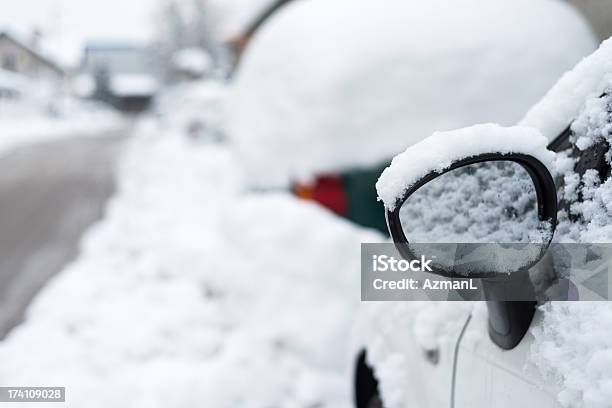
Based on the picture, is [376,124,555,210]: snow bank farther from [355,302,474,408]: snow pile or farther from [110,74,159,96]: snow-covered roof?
[110,74,159,96]: snow-covered roof

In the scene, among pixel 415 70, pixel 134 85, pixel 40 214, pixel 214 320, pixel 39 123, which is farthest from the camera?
pixel 134 85

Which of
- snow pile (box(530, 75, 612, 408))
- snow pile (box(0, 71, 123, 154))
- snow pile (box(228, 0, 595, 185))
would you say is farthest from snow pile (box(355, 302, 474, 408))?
snow pile (box(0, 71, 123, 154))

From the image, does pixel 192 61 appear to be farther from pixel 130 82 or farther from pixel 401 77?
pixel 401 77

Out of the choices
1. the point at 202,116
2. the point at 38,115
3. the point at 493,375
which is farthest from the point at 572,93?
the point at 38,115

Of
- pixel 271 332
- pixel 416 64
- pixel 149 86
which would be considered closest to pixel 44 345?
pixel 271 332

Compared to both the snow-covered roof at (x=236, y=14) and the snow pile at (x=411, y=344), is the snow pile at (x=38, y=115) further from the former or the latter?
the snow pile at (x=411, y=344)

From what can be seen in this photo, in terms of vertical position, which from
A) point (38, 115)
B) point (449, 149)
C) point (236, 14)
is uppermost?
point (236, 14)

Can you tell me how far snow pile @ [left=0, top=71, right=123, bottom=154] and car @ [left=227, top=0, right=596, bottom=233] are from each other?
10.1 metres

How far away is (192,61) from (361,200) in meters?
32.9

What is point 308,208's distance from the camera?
13.1 ft

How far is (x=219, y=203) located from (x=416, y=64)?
204 inches

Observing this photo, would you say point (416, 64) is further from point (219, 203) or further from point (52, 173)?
point (52, 173)

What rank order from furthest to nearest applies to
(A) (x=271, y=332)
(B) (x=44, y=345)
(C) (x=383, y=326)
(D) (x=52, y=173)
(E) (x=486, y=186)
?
(D) (x=52, y=173), (A) (x=271, y=332), (B) (x=44, y=345), (C) (x=383, y=326), (E) (x=486, y=186)

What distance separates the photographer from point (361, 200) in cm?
373
